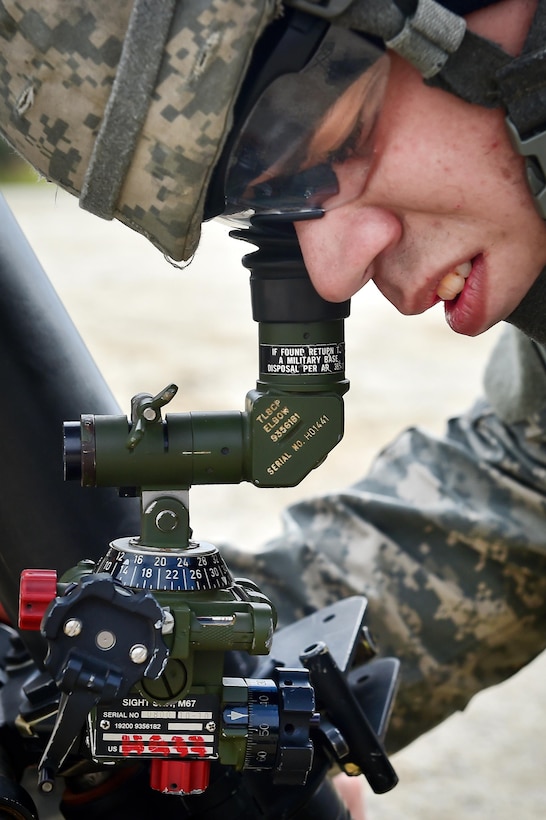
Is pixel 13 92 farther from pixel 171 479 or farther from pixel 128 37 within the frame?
pixel 171 479

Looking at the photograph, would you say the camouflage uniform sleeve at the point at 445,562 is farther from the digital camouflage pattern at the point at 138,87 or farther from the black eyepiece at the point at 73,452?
the digital camouflage pattern at the point at 138,87

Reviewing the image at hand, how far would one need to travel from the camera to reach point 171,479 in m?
1.20

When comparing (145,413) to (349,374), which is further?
(349,374)

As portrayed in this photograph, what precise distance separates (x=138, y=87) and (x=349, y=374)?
4.74 meters

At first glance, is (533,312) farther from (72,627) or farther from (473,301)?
(72,627)

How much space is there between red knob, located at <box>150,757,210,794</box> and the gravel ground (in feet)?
2.35

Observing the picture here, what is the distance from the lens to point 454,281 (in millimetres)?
1277

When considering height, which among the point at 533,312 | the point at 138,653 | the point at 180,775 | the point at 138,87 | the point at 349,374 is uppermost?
the point at 138,87

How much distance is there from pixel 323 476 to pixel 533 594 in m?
2.45

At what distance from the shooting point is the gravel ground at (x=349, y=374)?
2.77m

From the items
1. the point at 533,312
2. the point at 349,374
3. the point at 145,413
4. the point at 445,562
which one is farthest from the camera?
the point at 349,374

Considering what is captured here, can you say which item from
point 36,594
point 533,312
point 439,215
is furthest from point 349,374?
point 36,594

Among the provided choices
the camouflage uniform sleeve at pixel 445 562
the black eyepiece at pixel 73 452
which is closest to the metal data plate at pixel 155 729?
the black eyepiece at pixel 73 452

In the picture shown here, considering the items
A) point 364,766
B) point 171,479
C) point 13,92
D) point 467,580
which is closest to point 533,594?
point 467,580
